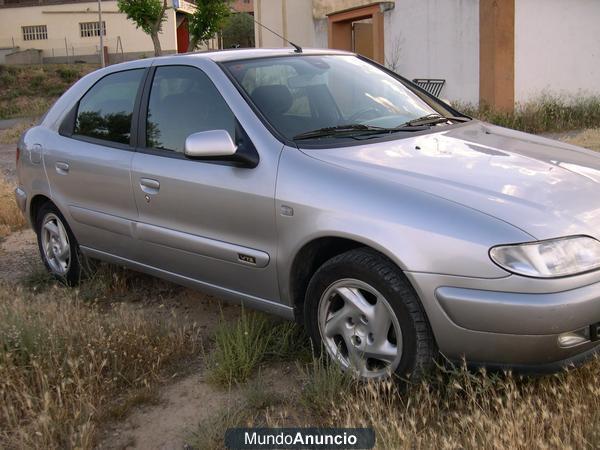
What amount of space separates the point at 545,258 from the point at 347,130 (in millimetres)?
1456

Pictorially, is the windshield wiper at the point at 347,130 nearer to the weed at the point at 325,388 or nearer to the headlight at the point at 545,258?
the weed at the point at 325,388

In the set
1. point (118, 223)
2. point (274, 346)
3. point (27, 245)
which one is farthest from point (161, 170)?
point (27, 245)

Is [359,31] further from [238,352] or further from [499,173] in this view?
[238,352]

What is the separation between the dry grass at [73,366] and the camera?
2.98 metres

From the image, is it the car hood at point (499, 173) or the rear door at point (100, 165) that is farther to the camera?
the rear door at point (100, 165)

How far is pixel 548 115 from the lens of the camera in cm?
1239

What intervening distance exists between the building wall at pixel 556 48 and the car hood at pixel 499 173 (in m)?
9.42

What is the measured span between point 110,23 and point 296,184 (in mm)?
52852

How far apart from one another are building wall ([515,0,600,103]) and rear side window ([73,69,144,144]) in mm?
9535

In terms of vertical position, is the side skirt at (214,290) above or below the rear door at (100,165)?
below

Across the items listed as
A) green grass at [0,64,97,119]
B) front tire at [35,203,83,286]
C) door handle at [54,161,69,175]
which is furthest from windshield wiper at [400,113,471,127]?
green grass at [0,64,97,119]

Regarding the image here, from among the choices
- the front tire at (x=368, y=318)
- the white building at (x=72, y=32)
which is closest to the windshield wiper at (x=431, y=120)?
the front tire at (x=368, y=318)

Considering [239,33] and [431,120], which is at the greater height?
[239,33]

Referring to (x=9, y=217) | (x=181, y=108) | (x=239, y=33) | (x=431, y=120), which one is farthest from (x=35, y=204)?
(x=239, y=33)
